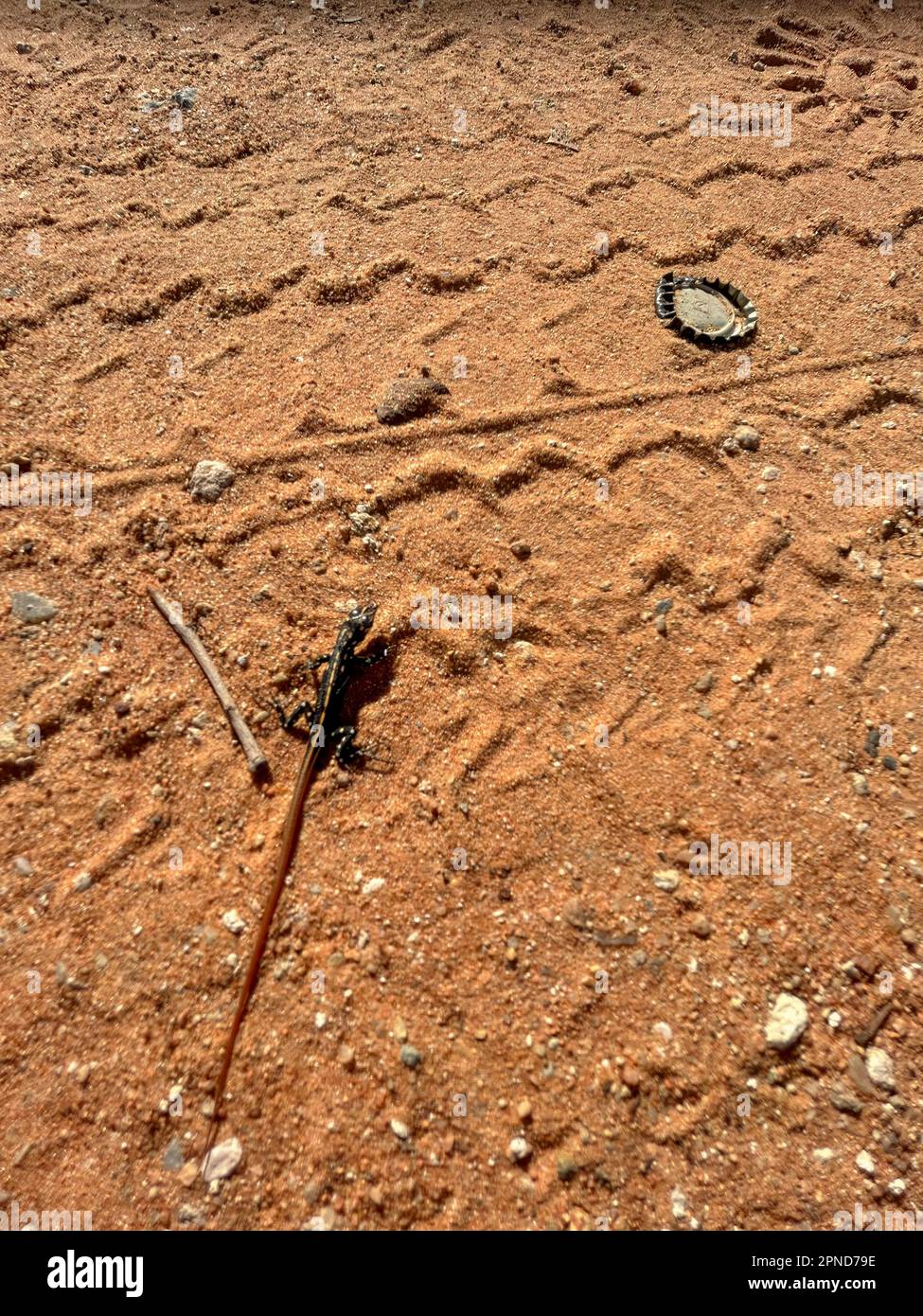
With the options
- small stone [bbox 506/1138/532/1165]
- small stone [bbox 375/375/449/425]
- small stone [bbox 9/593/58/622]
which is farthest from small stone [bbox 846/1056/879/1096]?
small stone [bbox 9/593/58/622]

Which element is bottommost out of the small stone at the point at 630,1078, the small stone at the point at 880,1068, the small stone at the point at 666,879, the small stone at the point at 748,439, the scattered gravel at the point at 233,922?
the small stone at the point at 880,1068

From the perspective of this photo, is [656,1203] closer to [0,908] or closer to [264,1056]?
[264,1056]

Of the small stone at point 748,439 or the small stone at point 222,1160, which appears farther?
the small stone at point 748,439

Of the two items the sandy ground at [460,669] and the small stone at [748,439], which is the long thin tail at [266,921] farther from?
the small stone at [748,439]

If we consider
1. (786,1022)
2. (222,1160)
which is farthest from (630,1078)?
(222,1160)

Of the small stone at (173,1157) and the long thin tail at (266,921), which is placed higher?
the long thin tail at (266,921)

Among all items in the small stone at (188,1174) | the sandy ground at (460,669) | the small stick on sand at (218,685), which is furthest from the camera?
the small stick on sand at (218,685)

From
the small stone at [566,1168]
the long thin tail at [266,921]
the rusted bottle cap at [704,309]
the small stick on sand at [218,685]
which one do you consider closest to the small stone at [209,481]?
the small stick on sand at [218,685]

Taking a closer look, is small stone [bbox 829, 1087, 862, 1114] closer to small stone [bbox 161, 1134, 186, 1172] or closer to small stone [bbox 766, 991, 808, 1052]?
small stone [bbox 766, 991, 808, 1052]
